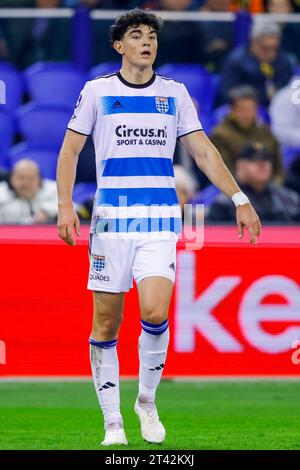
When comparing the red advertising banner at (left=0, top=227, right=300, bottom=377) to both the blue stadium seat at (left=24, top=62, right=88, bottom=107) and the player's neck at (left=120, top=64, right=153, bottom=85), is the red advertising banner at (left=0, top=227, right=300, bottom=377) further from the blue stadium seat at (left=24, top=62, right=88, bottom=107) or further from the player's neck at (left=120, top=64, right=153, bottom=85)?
the blue stadium seat at (left=24, top=62, right=88, bottom=107)

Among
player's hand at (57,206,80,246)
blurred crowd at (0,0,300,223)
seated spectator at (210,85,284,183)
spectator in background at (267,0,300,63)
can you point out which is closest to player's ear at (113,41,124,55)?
player's hand at (57,206,80,246)

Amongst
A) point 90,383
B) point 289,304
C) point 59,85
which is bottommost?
point 90,383

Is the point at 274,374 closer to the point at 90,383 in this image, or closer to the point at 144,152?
the point at 90,383

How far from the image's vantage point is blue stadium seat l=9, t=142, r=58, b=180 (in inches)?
531

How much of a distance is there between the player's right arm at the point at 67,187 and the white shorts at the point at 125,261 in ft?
→ 0.95

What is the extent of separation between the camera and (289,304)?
10.5 meters

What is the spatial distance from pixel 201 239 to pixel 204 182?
9.56 ft

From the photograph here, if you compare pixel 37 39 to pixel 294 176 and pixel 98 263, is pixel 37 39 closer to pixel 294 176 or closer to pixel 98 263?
pixel 294 176

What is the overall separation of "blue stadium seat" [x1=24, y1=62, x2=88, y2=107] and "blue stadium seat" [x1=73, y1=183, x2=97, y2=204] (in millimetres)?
1220

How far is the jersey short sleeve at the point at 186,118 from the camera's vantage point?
759 centimetres

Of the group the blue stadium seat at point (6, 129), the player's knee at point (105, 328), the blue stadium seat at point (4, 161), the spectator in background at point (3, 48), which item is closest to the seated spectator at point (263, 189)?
the blue stadium seat at point (4, 161)

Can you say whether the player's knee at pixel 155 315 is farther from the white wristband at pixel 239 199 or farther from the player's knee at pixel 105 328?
the white wristband at pixel 239 199
